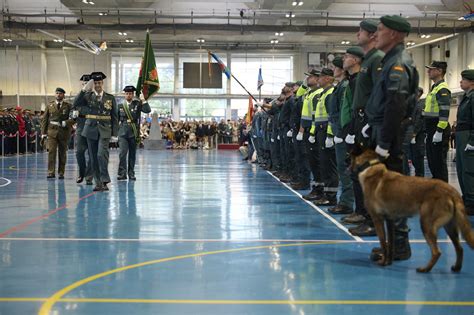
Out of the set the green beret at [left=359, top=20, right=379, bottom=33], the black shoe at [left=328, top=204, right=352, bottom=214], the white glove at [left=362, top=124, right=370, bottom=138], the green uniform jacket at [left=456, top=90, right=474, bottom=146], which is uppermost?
the green beret at [left=359, top=20, right=379, bottom=33]

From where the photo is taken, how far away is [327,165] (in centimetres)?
940

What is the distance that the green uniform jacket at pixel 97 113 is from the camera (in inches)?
463

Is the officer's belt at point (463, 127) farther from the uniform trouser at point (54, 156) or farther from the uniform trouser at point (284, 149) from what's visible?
the uniform trouser at point (54, 156)

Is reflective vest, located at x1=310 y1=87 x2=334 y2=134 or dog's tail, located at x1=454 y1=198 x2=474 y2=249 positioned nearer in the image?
dog's tail, located at x1=454 y1=198 x2=474 y2=249

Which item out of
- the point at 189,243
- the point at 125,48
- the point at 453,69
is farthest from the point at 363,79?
the point at 125,48

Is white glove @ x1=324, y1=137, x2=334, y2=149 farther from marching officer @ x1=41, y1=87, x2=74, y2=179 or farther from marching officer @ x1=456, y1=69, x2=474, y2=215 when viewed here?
marching officer @ x1=41, y1=87, x2=74, y2=179

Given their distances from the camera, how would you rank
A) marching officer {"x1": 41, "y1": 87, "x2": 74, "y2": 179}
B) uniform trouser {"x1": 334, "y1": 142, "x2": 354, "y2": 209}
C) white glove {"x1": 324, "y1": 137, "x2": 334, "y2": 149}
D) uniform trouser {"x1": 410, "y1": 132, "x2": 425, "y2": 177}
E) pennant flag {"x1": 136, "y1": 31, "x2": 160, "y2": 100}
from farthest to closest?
1. pennant flag {"x1": 136, "y1": 31, "x2": 160, "y2": 100}
2. marching officer {"x1": 41, "y1": 87, "x2": 74, "y2": 179}
3. uniform trouser {"x1": 410, "y1": 132, "x2": 425, "y2": 177}
4. white glove {"x1": 324, "y1": 137, "x2": 334, "y2": 149}
5. uniform trouser {"x1": 334, "y1": 142, "x2": 354, "y2": 209}

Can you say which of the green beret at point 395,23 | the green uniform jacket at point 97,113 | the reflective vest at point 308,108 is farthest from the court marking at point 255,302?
the green uniform jacket at point 97,113

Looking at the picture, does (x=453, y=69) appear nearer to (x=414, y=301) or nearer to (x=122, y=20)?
(x=122, y=20)

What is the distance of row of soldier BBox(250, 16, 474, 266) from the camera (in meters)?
5.53

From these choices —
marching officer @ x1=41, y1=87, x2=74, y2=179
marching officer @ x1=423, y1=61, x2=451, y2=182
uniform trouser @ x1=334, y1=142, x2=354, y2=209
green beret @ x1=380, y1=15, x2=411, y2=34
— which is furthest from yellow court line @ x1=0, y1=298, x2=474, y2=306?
marching officer @ x1=41, y1=87, x2=74, y2=179

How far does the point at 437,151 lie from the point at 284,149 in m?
5.21

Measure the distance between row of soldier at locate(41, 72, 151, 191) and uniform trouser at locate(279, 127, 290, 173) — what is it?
3.23m

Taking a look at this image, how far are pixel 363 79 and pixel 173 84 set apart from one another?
4082cm
